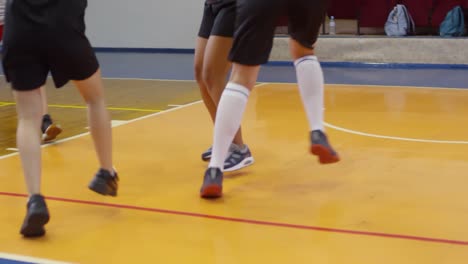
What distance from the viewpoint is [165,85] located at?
778 cm

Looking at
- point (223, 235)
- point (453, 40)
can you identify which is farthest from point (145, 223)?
point (453, 40)

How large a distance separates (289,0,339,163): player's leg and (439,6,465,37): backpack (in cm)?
707

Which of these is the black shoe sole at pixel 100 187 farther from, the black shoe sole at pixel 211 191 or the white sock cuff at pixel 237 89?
the white sock cuff at pixel 237 89

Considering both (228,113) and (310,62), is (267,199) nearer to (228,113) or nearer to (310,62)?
(228,113)

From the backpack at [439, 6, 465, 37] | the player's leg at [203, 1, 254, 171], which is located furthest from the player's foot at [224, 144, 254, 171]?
the backpack at [439, 6, 465, 37]

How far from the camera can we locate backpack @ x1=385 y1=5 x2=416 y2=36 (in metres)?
10.1

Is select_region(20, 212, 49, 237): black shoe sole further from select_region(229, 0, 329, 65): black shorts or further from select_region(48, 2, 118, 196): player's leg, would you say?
select_region(229, 0, 329, 65): black shorts

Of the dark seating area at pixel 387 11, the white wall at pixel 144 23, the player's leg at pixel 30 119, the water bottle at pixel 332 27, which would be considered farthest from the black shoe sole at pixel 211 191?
the white wall at pixel 144 23

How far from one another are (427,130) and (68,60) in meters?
2.85

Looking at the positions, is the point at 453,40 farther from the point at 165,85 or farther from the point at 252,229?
the point at 252,229

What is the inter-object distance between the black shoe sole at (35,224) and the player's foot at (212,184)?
2.49 feet

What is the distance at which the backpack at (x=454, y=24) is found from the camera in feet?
32.0

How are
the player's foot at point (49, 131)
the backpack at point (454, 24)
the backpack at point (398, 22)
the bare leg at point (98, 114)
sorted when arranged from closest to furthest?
the bare leg at point (98, 114) < the player's foot at point (49, 131) < the backpack at point (454, 24) < the backpack at point (398, 22)

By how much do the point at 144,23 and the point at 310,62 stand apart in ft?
31.3
